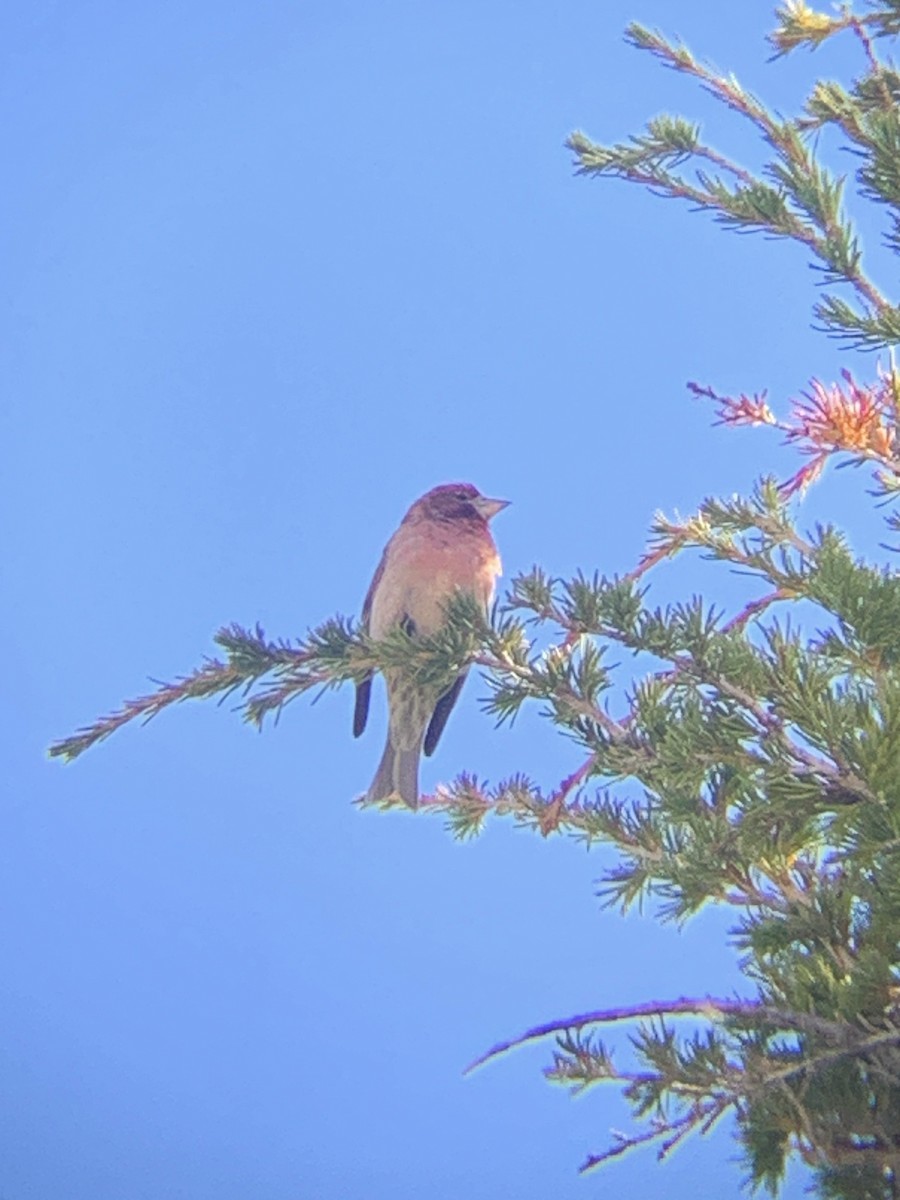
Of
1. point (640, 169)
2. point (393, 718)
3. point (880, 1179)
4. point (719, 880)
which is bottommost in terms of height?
point (880, 1179)

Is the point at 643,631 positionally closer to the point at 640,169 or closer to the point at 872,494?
the point at 872,494

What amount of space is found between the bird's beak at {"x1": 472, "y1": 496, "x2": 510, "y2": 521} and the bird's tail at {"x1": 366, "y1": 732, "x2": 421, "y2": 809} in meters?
0.45

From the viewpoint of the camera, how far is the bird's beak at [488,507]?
2334 millimetres

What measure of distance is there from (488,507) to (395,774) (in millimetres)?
555

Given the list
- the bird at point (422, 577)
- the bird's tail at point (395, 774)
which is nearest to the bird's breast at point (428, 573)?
the bird at point (422, 577)

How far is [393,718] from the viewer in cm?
210

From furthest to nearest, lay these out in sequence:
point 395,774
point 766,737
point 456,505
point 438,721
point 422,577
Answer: point 438,721 → point 456,505 → point 422,577 → point 395,774 → point 766,737

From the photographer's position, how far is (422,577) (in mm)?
2205

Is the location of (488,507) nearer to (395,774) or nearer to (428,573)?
(428,573)

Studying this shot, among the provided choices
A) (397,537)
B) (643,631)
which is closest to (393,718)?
(397,537)

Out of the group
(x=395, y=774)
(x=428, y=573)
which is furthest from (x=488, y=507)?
(x=395, y=774)

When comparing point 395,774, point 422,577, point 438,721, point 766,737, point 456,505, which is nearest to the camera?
point 766,737

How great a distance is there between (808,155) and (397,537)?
41.6 inches

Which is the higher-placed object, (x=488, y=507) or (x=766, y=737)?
(x=488, y=507)
